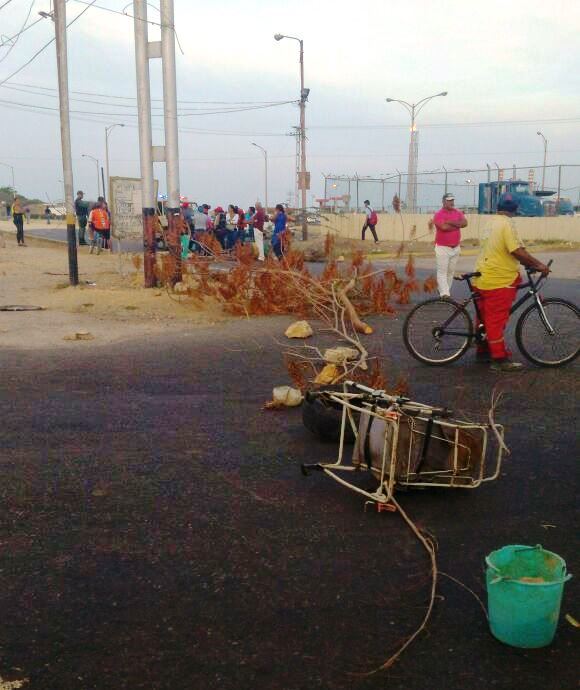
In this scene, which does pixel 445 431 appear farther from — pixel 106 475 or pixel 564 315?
pixel 564 315

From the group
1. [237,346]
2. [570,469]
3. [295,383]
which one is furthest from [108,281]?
[570,469]

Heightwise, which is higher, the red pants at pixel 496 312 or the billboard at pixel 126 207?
the billboard at pixel 126 207

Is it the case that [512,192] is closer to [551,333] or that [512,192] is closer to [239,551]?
[551,333]

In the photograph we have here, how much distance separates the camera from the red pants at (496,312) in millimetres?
7816

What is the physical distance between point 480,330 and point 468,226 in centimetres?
3180

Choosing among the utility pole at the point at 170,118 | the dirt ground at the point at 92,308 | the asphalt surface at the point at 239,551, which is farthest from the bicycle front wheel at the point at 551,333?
the utility pole at the point at 170,118

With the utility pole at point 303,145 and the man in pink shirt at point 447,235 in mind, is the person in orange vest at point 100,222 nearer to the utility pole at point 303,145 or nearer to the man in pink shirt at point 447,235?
the utility pole at point 303,145

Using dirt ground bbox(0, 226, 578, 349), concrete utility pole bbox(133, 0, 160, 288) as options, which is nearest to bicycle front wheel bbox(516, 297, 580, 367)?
dirt ground bbox(0, 226, 578, 349)

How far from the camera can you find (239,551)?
3.94m

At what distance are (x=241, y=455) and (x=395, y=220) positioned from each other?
3733cm

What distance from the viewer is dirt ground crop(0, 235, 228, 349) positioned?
11047 millimetres

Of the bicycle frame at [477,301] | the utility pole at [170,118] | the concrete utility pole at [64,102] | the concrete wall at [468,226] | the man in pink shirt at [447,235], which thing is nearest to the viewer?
the bicycle frame at [477,301]

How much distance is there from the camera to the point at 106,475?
503cm

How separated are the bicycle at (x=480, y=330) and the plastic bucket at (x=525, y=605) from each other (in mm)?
5105
